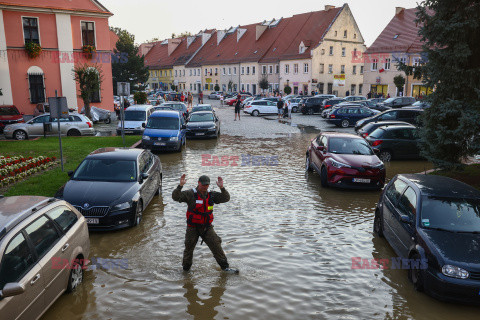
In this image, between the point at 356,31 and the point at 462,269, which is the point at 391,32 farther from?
the point at 462,269

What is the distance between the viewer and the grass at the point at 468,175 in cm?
1214

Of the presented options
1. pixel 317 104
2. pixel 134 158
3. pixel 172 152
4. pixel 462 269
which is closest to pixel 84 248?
pixel 134 158

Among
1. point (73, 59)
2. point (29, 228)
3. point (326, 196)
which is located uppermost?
point (73, 59)

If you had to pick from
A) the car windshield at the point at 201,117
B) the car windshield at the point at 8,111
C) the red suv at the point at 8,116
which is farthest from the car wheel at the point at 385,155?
the car windshield at the point at 8,111

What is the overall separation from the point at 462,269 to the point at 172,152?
606 inches

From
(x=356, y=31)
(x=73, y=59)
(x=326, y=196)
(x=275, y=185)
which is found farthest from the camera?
(x=356, y=31)

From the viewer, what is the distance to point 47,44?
3034 cm

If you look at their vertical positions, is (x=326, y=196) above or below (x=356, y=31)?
below

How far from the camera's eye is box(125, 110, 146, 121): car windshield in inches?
933

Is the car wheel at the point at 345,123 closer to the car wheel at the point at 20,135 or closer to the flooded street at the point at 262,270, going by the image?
the flooded street at the point at 262,270

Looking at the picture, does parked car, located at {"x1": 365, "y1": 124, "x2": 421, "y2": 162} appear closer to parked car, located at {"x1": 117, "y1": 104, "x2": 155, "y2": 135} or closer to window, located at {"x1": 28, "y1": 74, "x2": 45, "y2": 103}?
parked car, located at {"x1": 117, "y1": 104, "x2": 155, "y2": 135}

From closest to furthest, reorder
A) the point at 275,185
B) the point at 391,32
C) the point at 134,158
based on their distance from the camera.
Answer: the point at 134,158, the point at 275,185, the point at 391,32

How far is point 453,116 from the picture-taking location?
12438 mm

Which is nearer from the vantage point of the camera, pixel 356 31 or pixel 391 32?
pixel 391 32
